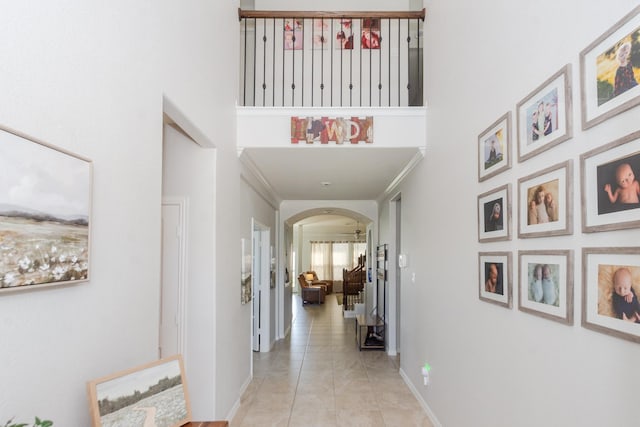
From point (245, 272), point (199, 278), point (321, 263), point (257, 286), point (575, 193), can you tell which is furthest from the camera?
point (321, 263)

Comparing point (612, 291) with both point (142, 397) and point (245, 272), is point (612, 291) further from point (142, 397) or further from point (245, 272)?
point (245, 272)

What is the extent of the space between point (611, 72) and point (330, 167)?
13.2 ft

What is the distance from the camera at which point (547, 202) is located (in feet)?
6.62

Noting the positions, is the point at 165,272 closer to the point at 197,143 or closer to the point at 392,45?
the point at 197,143

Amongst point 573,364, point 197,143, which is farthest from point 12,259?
point 197,143

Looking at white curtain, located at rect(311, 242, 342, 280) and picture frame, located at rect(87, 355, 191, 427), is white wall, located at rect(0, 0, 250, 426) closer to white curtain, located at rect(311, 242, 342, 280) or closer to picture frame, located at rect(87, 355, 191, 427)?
picture frame, located at rect(87, 355, 191, 427)

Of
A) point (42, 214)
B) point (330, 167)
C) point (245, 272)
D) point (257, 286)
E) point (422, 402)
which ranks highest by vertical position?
point (330, 167)

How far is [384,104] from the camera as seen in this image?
243 inches

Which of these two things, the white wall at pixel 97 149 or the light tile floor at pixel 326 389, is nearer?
the white wall at pixel 97 149

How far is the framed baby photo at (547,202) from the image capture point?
1845mm

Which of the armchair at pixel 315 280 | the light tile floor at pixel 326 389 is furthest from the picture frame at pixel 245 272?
the armchair at pixel 315 280

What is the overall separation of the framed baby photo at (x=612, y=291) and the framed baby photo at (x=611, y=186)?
98 millimetres

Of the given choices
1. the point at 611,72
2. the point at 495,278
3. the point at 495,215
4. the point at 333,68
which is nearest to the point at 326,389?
the point at 495,278

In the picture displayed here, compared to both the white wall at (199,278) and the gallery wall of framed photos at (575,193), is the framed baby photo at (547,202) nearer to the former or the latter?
the gallery wall of framed photos at (575,193)
